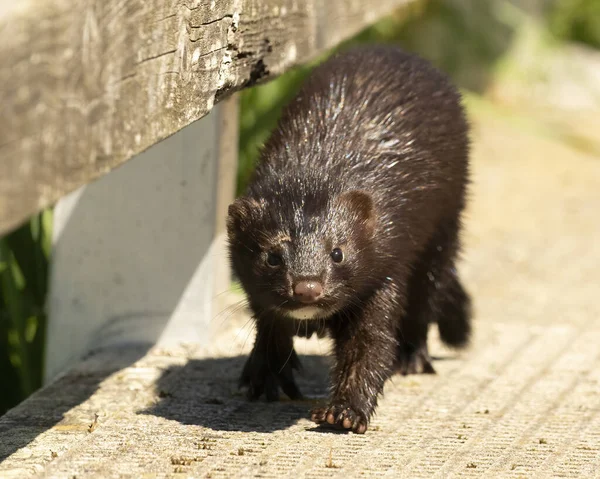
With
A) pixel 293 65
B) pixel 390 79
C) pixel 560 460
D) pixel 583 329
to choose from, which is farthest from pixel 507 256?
pixel 560 460

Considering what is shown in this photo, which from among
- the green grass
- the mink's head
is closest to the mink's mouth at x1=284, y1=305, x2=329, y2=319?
the mink's head

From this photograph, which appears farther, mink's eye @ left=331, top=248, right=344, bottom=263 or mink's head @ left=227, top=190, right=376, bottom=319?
mink's eye @ left=331, top=248, right=344, bottom=263

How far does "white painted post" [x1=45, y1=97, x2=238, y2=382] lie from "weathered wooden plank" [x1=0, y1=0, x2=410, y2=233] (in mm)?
889

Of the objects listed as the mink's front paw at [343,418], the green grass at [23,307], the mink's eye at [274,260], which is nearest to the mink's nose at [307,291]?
the mink's eye at [274,260]

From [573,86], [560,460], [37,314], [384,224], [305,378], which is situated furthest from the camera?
[573,86]

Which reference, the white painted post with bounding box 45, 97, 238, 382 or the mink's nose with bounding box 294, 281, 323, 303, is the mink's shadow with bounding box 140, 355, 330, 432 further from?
the mink's nose with bounding box 294, 281, 323, 303

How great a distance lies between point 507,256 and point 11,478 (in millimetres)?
4787

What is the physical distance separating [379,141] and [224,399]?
3.63ft

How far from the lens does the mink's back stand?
400 cm

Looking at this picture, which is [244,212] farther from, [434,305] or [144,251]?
[434,305]

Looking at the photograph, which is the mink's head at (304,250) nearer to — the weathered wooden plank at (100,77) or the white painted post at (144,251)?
the weathered wooden plank at (100,77)

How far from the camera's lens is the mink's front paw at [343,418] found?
3564 millimetres

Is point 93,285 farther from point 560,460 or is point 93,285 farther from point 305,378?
point 560,460

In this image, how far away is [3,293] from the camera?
520 centimetres
